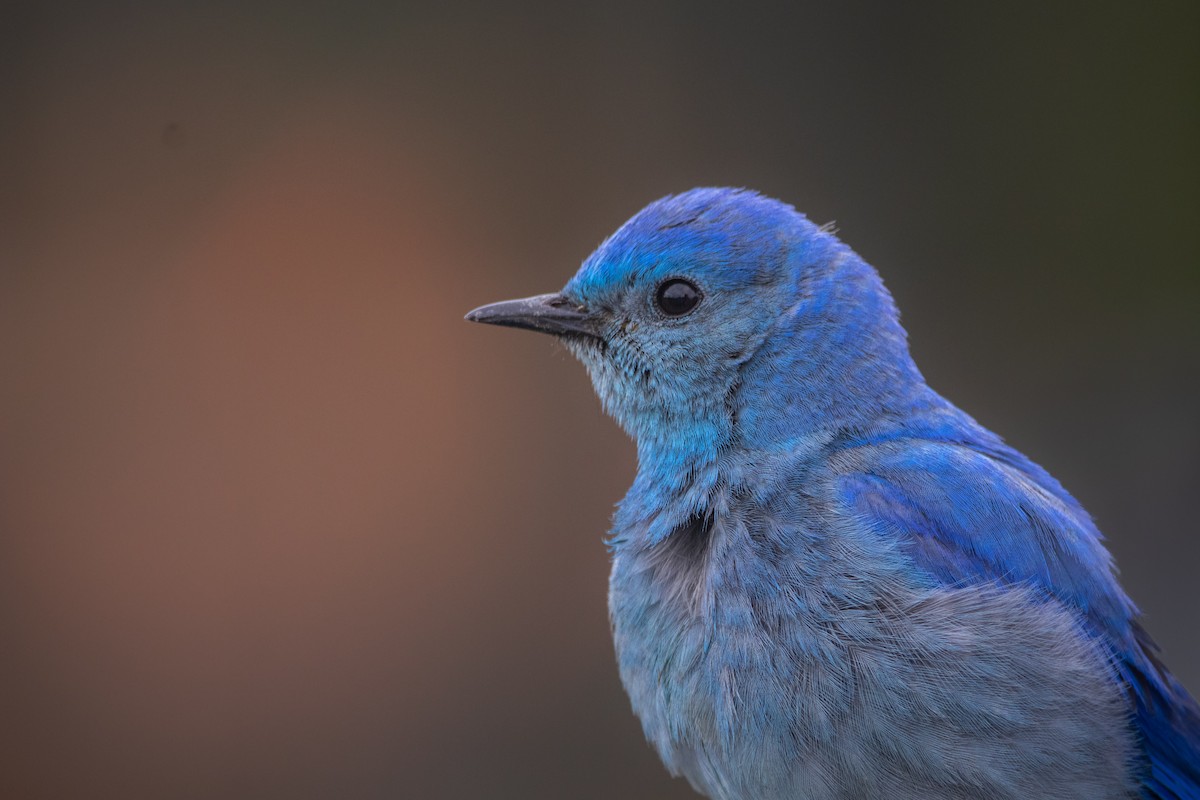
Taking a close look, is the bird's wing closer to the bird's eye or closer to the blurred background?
the bird's eye

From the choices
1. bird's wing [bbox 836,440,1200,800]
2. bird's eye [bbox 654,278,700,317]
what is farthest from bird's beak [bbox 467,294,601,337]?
bird's wing [bbox 836,440,1200,800]

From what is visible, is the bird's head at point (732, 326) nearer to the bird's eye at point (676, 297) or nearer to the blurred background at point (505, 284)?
the bird's eye at point (676, 297)

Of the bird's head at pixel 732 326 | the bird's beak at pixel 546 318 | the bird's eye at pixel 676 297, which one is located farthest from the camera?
the bird's beak at pixel 546 318

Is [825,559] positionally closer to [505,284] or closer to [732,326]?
[732,326]

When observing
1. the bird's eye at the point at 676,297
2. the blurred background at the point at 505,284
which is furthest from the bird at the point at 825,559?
the blurred background at the point at 505,284

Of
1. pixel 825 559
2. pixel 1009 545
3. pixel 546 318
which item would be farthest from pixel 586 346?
pixel 1009 545

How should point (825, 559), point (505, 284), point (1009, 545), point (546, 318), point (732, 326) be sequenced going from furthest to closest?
point (505, 284) < point (546, 318) < point (732, 326) < point (1009, 545) < point (825, 559)

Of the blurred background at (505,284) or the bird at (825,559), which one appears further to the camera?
the blurred background at (505,284)
